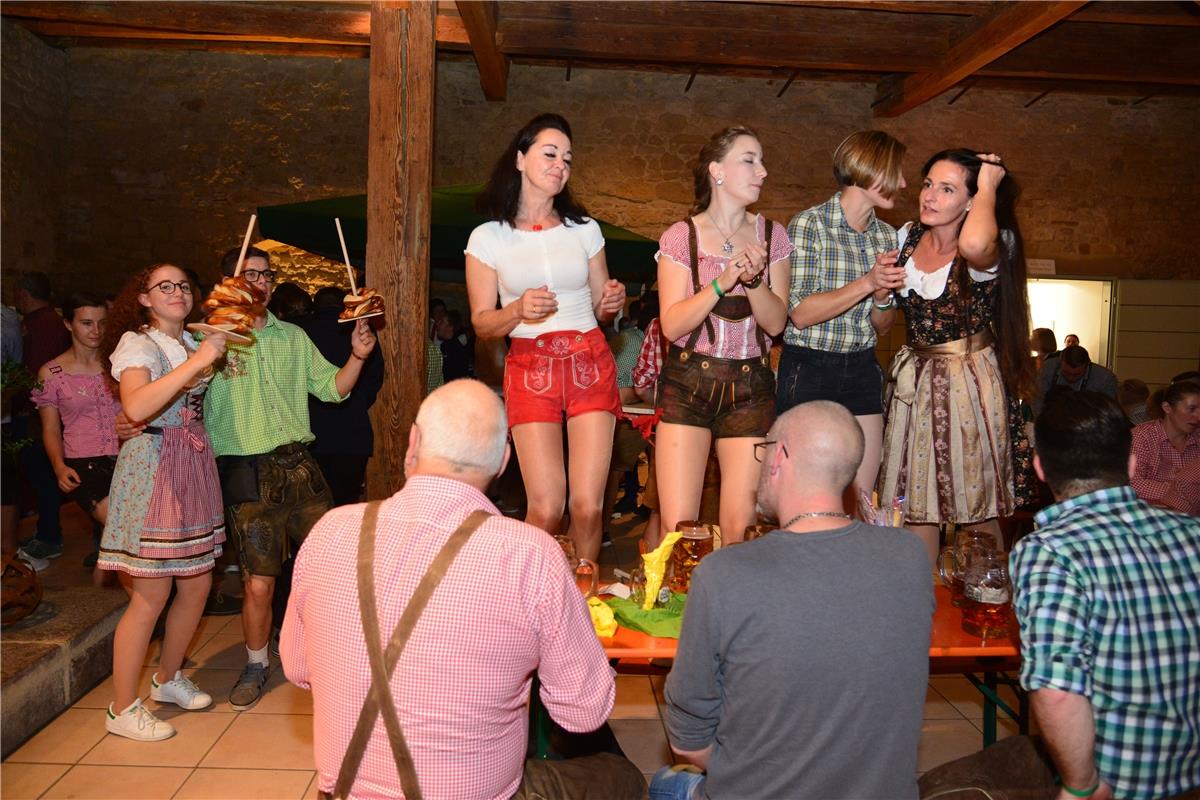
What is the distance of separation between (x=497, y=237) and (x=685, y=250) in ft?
2.16

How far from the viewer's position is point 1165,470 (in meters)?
4.62

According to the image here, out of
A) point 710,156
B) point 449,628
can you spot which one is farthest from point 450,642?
point 710,156

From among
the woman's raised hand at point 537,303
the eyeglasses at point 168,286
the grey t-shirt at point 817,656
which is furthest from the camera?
the eyeglasses at point 168,286

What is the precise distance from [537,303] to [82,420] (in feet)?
10.4

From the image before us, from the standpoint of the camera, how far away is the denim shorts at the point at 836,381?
339 cm

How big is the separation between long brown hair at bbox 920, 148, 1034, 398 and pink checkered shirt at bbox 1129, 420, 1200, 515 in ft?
5.47

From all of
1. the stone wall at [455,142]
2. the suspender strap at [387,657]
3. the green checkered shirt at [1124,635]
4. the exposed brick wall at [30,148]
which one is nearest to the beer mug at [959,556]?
the green checkered shirt at [1124,635]

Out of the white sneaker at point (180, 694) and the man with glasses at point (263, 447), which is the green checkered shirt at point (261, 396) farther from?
the white sneaker at point (180, 694)

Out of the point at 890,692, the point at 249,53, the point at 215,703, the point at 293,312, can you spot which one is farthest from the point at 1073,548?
the point at 249,53

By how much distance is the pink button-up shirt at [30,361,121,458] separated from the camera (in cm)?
499

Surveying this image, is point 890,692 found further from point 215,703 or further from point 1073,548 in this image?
point 215,703

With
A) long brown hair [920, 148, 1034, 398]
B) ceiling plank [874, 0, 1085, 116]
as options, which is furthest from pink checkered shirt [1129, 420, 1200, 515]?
ceiling plank [874, 0, 1085, 116]

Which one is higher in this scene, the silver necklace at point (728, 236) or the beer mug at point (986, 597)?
the silver necklace at point (728, 236)

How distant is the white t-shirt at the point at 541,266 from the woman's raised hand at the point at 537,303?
0.81 ft
